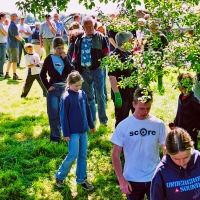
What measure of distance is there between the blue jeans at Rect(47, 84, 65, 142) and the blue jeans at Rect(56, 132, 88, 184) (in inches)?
57.7

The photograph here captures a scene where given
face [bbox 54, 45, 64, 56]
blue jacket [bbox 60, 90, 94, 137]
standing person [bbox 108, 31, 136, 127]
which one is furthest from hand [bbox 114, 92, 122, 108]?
face [bbox 54, 45, 64, 56]

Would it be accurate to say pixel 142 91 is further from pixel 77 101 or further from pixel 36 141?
pixel 36 141

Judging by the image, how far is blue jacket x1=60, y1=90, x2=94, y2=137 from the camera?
484cm

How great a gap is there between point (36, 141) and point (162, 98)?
13.2ft

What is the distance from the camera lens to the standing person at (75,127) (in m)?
4.85

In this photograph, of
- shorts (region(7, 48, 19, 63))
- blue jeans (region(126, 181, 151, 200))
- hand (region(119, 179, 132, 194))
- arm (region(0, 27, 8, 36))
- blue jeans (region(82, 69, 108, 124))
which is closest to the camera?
hand (region(119, 179, 132, 194))

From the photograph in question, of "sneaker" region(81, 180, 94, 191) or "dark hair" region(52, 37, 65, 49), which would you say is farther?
Answer: "dark hair" region(52, 37, 65, 49)

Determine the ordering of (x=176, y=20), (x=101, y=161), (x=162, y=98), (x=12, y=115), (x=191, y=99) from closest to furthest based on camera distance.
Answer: (x=176, y=20), (x=191, y=99), (x=101, y=161), (x=12, y=115), (x=162, y=98)

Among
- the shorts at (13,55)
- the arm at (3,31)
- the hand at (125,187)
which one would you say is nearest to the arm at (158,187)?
the hand at (125,187)

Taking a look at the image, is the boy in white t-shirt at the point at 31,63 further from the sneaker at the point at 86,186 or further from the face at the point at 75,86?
the sneaker at the point at 86,186

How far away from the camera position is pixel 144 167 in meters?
3.68

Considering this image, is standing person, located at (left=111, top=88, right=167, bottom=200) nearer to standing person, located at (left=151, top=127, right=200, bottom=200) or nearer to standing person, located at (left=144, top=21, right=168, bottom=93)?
standing person, located at (left=144, top=21, right=168, bottom=93)

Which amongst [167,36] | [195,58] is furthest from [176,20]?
[195,58]

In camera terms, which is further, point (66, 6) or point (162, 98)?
point (162, 98)
